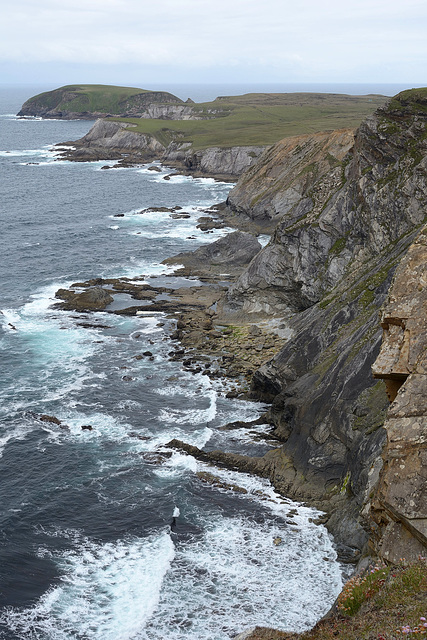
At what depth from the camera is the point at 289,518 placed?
33812mm

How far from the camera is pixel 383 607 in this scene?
15625mm

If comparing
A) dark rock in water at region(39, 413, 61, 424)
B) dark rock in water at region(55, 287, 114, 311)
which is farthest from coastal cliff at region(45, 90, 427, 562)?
dark rock in water at region(39, 413, 61, 424)

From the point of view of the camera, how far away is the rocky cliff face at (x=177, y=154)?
507 feet

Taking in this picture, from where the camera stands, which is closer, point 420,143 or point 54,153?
point 420,143

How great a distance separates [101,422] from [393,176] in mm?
29165

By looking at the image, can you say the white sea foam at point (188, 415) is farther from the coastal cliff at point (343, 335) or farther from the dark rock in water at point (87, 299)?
the dark rock in water at point (87, 299)

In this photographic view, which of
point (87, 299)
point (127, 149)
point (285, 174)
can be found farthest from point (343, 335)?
point (127, 149)

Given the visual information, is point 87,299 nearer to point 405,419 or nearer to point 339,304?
point 339,304

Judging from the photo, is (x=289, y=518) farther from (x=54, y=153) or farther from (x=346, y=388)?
(x=54, y=153)

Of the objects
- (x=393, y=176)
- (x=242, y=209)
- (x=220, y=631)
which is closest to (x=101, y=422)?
(x=220, y=631)

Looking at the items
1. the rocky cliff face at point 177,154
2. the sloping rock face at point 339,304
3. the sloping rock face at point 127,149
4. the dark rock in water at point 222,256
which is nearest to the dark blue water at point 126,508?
the sloping rock face at point 339,304

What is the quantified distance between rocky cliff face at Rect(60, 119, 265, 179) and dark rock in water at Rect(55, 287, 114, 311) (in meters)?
77.7

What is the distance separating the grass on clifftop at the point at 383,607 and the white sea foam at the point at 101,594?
1254cm

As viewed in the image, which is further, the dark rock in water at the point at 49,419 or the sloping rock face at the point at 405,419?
the dark rock in water at the point at 49,419
